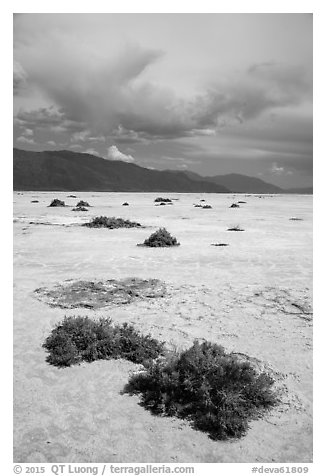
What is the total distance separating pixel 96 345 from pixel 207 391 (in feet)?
7.64

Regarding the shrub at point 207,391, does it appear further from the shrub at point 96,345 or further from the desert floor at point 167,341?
the shrub at point 96,345

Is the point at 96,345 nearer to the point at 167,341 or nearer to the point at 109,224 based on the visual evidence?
the point at 167,341

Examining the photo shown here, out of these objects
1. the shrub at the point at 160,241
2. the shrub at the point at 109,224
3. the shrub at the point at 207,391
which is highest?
the shrub at the point at 109,224

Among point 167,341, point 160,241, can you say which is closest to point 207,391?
point 167,341

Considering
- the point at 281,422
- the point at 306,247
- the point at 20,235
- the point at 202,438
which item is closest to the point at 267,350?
the point at 281,422

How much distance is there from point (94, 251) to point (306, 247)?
9.33m

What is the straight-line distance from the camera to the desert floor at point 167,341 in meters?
4.57

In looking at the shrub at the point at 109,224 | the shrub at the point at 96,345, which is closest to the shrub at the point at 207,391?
the shrub at the point at 96,345

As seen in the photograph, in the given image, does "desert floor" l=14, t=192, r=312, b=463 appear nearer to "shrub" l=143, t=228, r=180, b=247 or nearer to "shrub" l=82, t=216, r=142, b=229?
"shrub" l=143, t=228, r=180, b=247

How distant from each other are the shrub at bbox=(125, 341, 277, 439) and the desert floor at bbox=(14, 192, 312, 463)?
0.16 metres

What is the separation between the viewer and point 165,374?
545 centimetres

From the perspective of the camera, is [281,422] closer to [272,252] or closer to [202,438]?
[202,438]

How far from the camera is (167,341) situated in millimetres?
7129

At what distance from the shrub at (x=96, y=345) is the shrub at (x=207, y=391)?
25.9 inches
